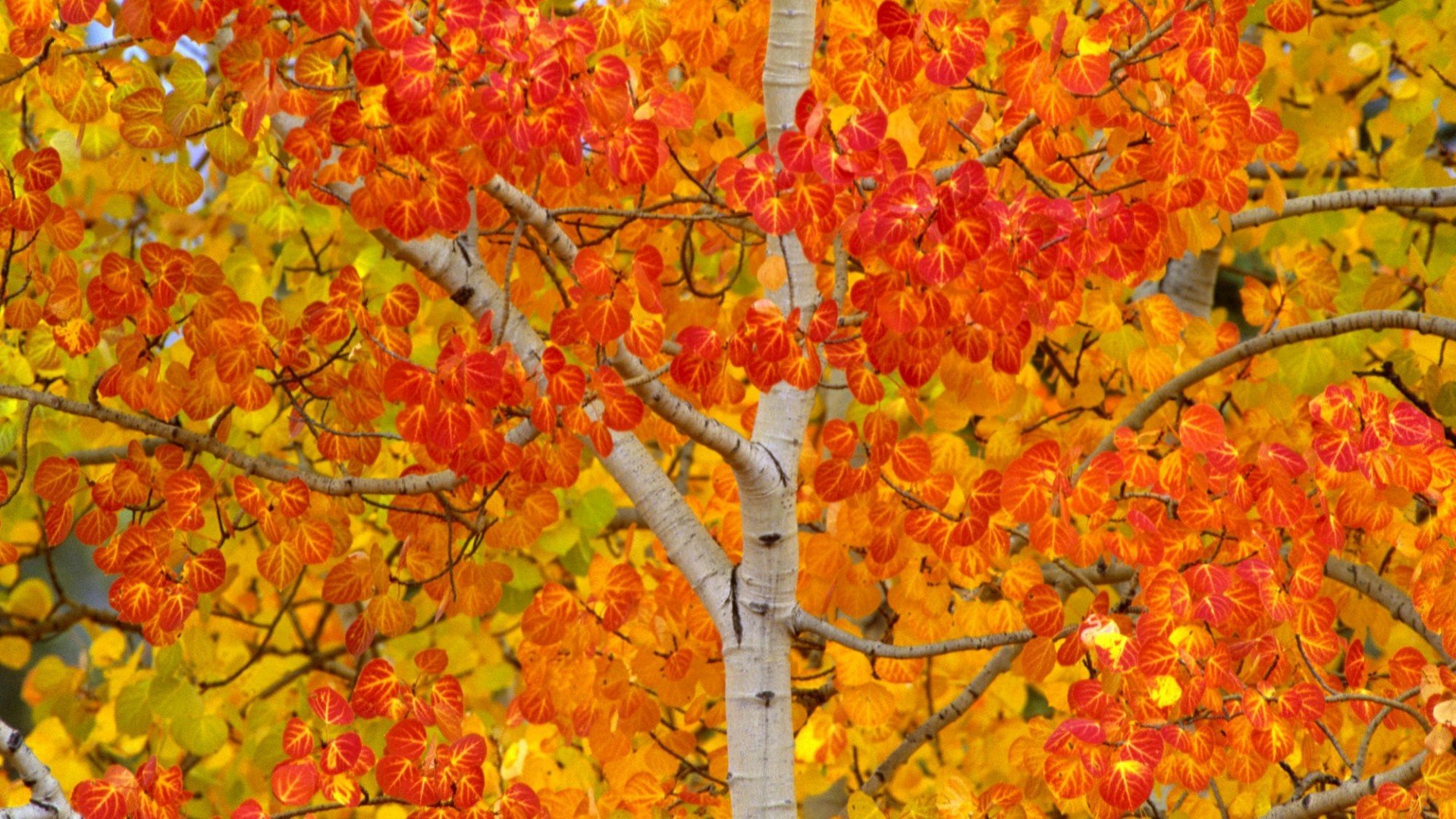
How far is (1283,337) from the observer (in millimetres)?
2951

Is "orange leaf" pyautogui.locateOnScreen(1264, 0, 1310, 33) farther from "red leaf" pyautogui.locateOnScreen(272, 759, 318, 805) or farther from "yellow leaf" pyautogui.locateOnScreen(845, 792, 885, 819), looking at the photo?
"red leaf" pyautogui.locateOnScreen(272, 759, 318, 805)

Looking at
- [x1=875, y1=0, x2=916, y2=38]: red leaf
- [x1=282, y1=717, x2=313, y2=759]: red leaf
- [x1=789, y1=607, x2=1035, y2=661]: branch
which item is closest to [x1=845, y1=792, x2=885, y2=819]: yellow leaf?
[x1=789, y1=607, x2=1035, y2=661]: branch

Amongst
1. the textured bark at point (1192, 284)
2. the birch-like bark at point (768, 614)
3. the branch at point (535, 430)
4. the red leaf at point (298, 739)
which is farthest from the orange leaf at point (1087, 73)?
the textured bark at point (1192, 284)

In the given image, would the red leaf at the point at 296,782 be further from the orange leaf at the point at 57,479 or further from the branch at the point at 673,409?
the branch at the point at 673,409

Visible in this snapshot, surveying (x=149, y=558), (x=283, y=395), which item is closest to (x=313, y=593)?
(x=283, y=395)

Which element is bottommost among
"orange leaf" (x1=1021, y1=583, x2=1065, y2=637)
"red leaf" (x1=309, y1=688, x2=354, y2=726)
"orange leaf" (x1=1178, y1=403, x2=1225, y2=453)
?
"red leaf" (x1=309, y1=688, x2=354, y2=726)

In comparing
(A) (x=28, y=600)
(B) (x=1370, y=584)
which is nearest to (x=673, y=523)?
(B) (x=1370, y=584)

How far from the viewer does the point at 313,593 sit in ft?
18.5

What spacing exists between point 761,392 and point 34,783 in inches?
56.3

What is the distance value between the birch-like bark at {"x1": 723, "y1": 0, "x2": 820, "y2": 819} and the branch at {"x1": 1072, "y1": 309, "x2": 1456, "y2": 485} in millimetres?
552

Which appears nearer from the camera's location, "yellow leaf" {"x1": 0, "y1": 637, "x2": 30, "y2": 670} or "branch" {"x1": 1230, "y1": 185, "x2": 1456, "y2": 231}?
"branch" {"x1": 1230, "y1": 185, "x2": 1456, "y2": 231}

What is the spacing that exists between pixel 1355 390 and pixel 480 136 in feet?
5.19

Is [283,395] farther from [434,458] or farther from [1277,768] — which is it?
[1277,768]

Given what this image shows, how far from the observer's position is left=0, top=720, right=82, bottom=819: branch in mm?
2045
